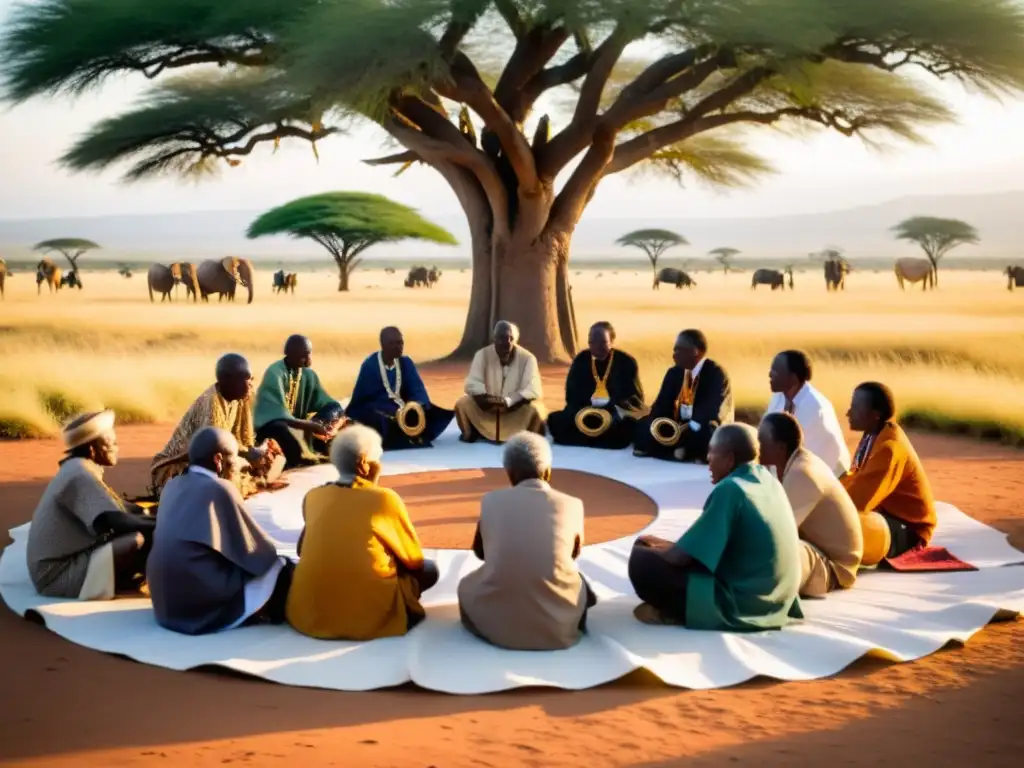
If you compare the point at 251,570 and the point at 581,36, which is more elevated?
the point at 581,36

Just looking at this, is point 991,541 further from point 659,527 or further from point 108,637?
point 108,637

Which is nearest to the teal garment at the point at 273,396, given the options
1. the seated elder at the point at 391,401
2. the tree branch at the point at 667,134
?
the seated elder at the point at 391,401

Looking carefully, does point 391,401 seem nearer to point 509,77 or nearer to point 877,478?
point 877,478

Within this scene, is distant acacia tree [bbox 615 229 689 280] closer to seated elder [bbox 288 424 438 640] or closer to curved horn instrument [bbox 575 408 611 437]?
curved horn instrument [bbox 575 408 611 437]

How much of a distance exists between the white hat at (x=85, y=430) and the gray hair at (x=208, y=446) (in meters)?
0.57

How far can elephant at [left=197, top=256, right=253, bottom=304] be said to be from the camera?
34125 millimetres

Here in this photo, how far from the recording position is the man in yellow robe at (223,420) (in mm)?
6441

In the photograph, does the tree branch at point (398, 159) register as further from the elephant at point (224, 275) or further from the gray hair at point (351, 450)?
the elephant at point (224, 275)

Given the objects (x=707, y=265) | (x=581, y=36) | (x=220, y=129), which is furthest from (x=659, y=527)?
(x=707, y=265)

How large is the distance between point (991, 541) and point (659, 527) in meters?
1.75

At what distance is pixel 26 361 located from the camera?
13508 mm

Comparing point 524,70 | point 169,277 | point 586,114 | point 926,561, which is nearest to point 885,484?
point 926,561

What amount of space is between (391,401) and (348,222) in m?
31.0

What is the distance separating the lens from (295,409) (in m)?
8.04
